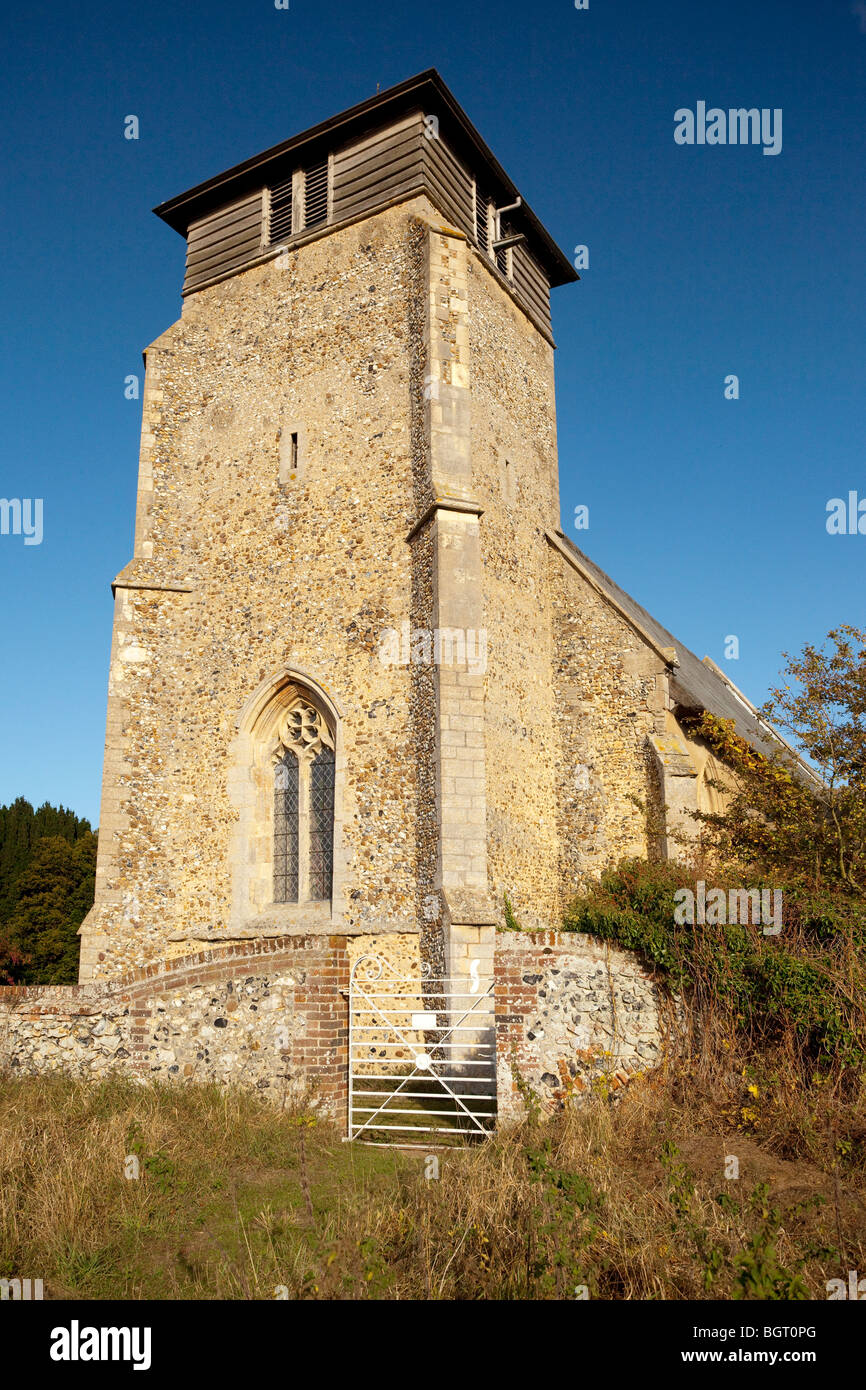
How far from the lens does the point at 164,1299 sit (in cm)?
448

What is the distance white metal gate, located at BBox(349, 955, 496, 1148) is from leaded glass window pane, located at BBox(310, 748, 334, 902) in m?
1.58

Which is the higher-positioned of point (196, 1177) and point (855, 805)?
point (855, 805)

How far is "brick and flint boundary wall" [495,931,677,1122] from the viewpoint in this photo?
7.62 m

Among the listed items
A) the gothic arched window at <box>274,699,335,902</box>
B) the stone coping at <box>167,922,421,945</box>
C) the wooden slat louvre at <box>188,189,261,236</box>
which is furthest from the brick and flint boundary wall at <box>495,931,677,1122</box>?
the wooden slat louvre at <box>188,189,261,236</box>

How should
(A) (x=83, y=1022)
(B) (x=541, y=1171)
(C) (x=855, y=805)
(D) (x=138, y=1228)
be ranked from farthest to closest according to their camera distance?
(C) (x=855, y=805)
(A) (x=83, y=1022)
(B) (x=541, y=1171)
(D) (x=138, y=1228)

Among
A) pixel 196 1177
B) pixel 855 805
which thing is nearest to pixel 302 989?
pixel 196 1177

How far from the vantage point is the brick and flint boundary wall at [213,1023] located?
8.06 m

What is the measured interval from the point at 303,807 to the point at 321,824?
395 millimetres

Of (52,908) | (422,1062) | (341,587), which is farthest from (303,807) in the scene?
(52,908)

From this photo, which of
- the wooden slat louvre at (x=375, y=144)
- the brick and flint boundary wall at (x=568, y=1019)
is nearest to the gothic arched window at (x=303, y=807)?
the brick and flint boundary wall at (x=568, y=1019)

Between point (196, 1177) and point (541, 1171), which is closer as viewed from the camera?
point (541, 1171)

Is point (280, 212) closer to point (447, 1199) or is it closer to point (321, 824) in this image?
point (321, 824)

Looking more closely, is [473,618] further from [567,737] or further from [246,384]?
[246,384]

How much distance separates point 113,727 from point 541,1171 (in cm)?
1075
